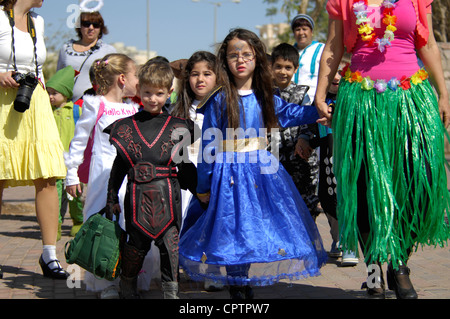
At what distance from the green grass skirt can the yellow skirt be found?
6.89 ft

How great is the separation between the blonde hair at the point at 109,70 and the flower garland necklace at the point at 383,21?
5.50ft

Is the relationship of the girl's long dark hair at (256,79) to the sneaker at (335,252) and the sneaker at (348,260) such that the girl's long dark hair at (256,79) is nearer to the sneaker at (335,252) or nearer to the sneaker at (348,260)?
the sneaker at (348,260)

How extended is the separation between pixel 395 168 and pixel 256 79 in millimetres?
1061

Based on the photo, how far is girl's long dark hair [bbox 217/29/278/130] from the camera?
155 inches

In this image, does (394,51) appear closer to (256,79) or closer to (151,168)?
(256,79)

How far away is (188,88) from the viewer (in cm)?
504

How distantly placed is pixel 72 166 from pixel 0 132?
0.60m

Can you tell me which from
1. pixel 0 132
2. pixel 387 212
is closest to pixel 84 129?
pixel 0 132

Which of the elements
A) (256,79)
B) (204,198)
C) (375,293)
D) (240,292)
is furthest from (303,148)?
(240,292)

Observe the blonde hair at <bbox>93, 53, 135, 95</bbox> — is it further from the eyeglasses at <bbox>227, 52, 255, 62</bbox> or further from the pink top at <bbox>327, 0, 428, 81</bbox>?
the pink top at <bbox>327, 0, 428, 81</bbox>

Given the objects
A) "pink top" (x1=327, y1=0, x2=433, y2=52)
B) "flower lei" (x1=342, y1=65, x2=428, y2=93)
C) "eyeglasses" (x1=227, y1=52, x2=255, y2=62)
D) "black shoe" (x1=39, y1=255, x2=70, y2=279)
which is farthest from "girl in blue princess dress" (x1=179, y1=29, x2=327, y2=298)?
"black shoe" (x1=39, y1=255, x2=70, y2=279)

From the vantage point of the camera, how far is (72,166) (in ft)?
14.2

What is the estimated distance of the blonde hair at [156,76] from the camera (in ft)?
12.5
